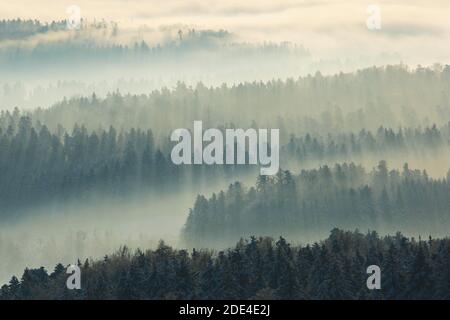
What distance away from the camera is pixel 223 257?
19175cm
